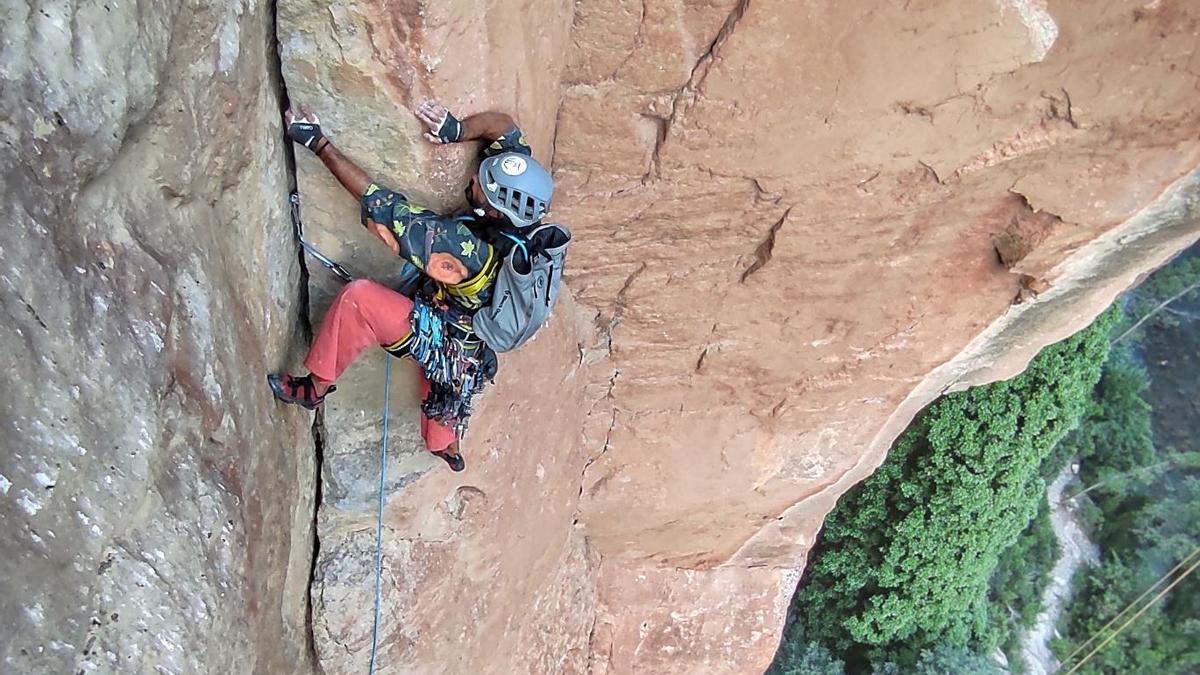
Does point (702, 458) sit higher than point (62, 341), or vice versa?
point (702, 458)

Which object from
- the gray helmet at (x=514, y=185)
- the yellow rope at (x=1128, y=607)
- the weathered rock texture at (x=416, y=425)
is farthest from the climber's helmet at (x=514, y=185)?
the yellow rope at (x=1128, y=607)

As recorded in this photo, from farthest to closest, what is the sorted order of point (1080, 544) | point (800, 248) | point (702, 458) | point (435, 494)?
point (1080, 544)
point (702, 458)
point (800, 248)
point (435, 494)

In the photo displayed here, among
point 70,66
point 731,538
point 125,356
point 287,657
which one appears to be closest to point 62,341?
point 125,356

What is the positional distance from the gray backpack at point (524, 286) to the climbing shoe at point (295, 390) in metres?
0.60

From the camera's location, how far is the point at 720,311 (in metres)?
5.00

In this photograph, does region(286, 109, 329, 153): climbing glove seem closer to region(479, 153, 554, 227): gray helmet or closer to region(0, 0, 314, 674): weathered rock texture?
region(0, 0, 314, 674): weathered rock texture

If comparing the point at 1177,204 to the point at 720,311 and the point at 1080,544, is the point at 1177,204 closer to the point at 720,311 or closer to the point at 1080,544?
the point at 720,311

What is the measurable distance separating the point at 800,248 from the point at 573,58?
1.53m

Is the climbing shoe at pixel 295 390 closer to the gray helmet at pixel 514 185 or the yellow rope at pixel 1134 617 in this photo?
the gray helmet at pixel 514 185

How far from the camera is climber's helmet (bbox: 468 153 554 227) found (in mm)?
3074

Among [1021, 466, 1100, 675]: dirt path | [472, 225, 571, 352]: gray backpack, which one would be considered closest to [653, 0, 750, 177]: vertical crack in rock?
[472, 225, 571, 352]: gray backpack

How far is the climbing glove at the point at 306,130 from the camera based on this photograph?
122 inches

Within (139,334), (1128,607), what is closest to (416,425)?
(139,334)

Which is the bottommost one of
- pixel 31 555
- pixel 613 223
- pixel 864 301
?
pixel 31 555
